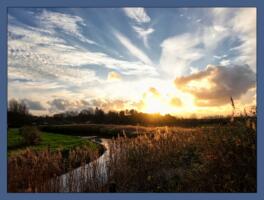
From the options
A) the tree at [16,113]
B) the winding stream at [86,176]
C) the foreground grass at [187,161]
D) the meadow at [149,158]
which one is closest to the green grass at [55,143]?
the meadow at [149,158]

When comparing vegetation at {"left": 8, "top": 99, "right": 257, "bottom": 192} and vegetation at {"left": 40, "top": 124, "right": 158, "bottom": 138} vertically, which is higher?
vegetation at {"left": 40, "top": 124, "right": 158, "bottom": 138}

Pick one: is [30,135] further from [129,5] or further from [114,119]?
[129,5]

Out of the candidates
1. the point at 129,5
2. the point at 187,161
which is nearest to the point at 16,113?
the point at 129,5

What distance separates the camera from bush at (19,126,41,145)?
356 inches

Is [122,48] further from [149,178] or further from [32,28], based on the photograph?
[149,178]

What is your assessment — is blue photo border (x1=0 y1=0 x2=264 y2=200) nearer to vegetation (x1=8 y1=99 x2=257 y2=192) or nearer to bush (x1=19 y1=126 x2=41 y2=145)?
vegetation (x1=8 y1=99 x2=257 y2=192)

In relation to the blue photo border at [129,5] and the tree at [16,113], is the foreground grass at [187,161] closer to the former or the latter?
the blue photo border at [129,5]

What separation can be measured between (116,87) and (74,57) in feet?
2.84

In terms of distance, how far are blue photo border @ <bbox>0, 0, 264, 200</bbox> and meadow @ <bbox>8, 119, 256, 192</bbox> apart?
0.34 feet

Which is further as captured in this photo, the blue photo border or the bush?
the bush

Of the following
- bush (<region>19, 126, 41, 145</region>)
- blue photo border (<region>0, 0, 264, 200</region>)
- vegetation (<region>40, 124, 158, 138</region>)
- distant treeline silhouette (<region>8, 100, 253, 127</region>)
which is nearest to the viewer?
blue photo border (<region>0, 0, 264, 200</region>)

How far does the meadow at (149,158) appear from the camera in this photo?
8688mm

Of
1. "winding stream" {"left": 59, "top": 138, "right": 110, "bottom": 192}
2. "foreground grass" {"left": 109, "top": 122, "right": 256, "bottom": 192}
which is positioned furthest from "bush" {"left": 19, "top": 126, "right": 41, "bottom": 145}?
"foreground grass" {"left": 109, "top": 122, "right": 256, "bottom": 192}

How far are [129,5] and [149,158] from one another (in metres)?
2.56
